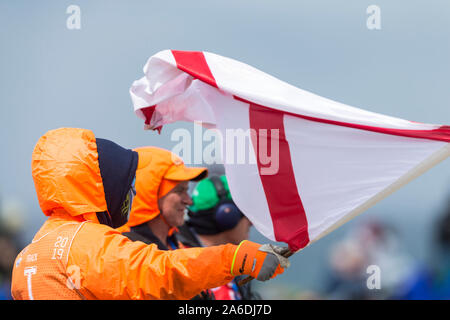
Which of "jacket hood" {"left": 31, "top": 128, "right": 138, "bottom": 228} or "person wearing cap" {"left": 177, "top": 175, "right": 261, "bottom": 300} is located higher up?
"jacket hood" {"left": 31, "top": 128, "right": 138, "bottom": 228}

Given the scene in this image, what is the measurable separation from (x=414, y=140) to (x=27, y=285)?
4.41 feet

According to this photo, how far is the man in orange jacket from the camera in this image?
1542 mm

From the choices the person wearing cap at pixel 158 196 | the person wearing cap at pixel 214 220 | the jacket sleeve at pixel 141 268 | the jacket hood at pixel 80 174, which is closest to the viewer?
the jacket sleeve at pixel 141 268

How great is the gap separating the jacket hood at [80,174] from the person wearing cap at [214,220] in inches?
58.2

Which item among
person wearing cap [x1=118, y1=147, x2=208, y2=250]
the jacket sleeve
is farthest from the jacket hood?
person wearing cap [x1=118, y1=147, x2=208, y2=250]

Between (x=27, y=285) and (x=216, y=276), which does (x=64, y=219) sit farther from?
(x=216, y=276)

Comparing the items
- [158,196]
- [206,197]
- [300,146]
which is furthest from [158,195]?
[300,146]

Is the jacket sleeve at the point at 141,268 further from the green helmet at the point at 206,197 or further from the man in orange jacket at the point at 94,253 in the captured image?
the green helmet at the point at 206,197

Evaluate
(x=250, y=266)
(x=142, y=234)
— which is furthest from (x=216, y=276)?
(x=142, y=234)

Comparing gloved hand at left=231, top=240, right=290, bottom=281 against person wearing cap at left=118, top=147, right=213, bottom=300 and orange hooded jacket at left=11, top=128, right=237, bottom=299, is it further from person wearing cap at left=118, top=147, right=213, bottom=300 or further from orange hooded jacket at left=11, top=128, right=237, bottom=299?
person wearing cap at left=118, top=147, right=213, bottom=300

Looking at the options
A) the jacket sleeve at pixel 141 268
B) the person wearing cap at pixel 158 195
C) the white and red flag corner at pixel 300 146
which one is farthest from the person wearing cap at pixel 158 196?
the jacket sleeve at pixel 141 268

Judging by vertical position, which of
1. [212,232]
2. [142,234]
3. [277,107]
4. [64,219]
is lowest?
[212,232]

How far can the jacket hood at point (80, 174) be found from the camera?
5.58ft

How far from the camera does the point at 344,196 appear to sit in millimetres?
1782
